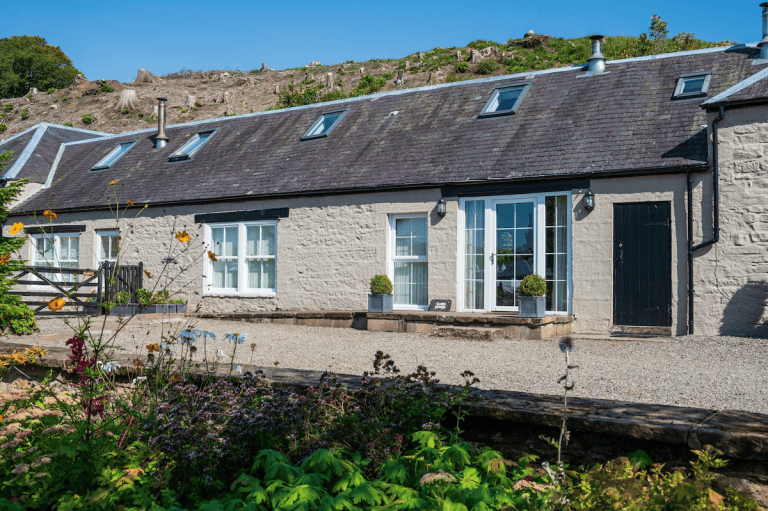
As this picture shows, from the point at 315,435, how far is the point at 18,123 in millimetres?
55736

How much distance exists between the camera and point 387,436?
326 centimetres

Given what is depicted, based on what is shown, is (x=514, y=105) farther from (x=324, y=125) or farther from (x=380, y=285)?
(x=324, y=125)

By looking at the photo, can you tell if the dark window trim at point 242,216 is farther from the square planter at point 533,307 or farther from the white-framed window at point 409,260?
the square planter at point 533,307

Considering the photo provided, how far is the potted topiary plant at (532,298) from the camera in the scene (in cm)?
1050

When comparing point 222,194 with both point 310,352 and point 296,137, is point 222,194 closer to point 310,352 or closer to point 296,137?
point 296,137

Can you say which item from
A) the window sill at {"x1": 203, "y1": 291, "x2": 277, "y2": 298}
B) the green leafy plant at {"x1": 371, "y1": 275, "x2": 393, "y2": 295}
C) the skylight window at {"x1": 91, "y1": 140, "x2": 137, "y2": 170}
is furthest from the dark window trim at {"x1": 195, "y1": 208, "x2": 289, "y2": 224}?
the skylight window at {"x1": 91, "y1": 140, "x2": 137, "y2": 170}

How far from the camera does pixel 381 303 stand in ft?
39.4

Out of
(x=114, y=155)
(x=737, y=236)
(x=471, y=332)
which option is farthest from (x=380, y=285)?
(x=114, y=155)

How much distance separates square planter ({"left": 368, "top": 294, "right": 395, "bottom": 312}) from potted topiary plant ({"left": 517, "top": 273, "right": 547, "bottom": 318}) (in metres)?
2.56

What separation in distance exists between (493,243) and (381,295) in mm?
2311

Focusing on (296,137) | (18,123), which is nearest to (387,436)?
(296,137)

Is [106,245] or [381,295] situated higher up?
[106,245]

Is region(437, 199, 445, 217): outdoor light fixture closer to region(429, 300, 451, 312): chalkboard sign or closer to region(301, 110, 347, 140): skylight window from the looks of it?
region(429, 300, 451, 312): chalkboard sign

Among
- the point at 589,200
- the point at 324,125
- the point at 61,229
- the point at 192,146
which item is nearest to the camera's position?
the point at 589,200
